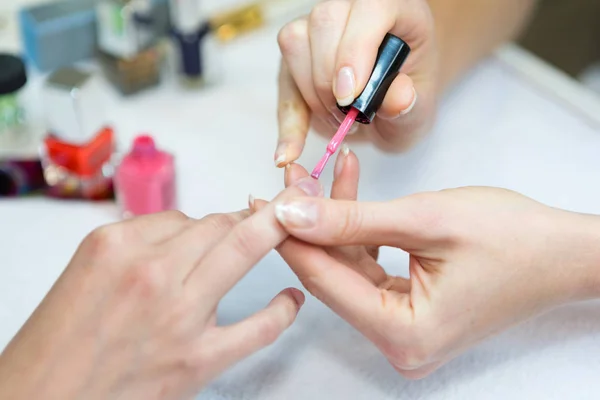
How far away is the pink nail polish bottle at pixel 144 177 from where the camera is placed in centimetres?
74

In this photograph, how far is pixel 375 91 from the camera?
2.04ft

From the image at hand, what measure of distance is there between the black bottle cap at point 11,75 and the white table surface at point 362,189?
0.13m

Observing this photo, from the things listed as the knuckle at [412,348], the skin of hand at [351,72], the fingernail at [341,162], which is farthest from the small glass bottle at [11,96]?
the knuckle at [412,348]

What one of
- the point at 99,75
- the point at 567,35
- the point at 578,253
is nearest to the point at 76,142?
the point at 99,75

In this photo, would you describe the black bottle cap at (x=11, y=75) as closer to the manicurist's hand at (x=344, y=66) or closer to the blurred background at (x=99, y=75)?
the blurred background at (x=99, y=75)

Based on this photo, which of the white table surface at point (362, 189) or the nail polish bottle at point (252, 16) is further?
the nail polish bottle at point (252, 16)

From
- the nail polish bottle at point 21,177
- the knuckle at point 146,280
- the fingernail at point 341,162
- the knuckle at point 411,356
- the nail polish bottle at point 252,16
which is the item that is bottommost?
the knuckle at point 411,356

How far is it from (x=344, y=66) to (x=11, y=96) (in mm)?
449

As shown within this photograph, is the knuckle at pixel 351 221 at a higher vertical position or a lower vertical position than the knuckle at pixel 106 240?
higher

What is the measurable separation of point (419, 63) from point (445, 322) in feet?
1.08

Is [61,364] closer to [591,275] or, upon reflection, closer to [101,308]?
[101,308]

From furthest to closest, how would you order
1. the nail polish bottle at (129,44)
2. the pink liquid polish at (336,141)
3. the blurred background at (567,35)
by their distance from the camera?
the blurred background at (567,35) → the nail polish bottle at (129,44) → the pink liquid polish at (336,141)

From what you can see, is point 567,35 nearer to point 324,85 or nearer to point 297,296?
point 324,85

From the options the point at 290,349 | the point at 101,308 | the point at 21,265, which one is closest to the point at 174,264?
the point at 101,308
